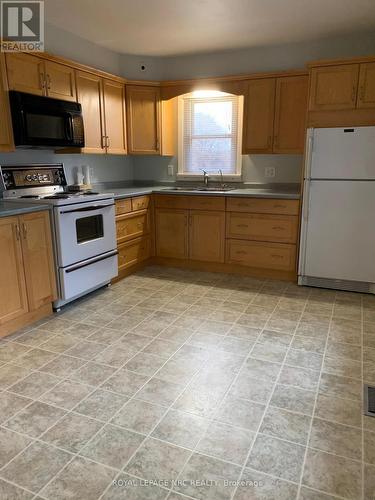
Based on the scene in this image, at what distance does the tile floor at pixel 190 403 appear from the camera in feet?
4.87

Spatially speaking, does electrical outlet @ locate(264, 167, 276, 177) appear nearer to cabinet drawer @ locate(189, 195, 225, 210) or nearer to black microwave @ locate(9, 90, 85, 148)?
cabinet drawer @ locate(189, 195, 225, 210)

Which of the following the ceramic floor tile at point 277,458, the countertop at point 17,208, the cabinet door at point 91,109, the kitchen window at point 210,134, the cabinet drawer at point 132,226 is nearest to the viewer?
the ceramic floor tile at point 277,458

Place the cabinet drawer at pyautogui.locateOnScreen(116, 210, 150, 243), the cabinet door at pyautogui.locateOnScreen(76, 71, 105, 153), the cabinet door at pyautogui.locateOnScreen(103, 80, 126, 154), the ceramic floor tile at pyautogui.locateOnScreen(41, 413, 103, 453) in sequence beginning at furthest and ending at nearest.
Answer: the cabinet door at pyautogui.locateOnScreen(103, 80, 126, 154)
the cabinet drawer at pyautogui.locateOnScreen(116, 210, 150, 243)
the cabinet door at pyautogui.locateOnScreen(76, 71, 105, 153)
the ceramic floor tile at pyautogui.locateOnScreen(41, 413, 103, 453)

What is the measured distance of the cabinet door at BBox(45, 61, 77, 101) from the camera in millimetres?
3186

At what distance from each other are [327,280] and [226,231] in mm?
1144

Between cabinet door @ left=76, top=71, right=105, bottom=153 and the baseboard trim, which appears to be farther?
cabinet door @ left=76, top=71, right=105, bottom=153

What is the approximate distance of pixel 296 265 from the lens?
12.5ft

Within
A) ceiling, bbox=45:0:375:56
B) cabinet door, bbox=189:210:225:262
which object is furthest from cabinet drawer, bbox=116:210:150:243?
ceiling, bbox=45:0:375:56

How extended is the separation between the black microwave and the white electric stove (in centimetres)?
32

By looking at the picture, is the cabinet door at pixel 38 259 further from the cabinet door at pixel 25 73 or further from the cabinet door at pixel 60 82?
the cabinet door at pixel 60 82

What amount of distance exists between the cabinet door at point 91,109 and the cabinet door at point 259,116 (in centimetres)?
154

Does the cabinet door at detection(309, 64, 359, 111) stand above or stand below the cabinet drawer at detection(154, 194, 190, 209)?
above

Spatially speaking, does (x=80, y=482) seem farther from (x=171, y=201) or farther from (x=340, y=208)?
(x=171, y=201)

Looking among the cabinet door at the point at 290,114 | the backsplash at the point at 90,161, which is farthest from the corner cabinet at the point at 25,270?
the cabinet door at the point at 290,114
